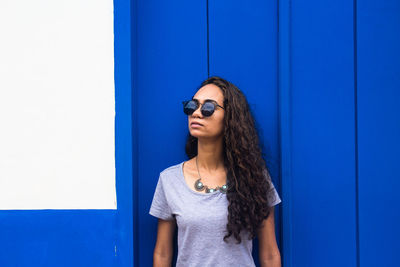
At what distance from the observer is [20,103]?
5.39ft

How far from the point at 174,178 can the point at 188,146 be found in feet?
0.72

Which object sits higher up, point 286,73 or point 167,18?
point 167,18

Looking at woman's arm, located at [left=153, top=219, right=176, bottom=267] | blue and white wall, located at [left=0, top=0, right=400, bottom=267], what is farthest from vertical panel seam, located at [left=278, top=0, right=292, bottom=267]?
woman's arm, located at [left=153, top=219, right=176, bottom=267]

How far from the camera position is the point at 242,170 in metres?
1.52

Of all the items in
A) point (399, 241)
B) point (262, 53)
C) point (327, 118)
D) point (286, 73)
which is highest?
point (262, 53)

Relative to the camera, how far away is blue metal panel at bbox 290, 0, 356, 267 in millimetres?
1694

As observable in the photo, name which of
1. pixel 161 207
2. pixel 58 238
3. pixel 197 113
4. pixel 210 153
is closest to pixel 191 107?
pixel 197 113

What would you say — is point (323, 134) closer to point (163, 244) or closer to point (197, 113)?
point (197, 113)

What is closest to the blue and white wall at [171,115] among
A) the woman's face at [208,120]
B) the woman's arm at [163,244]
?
the woman's arm at [163,244]

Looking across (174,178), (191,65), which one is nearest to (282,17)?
(191,65)

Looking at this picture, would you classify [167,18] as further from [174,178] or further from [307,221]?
[307,221]

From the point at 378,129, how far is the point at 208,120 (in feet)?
2.80

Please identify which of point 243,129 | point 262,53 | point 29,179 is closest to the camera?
point 243,129

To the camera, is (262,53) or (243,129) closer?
(243,129)
